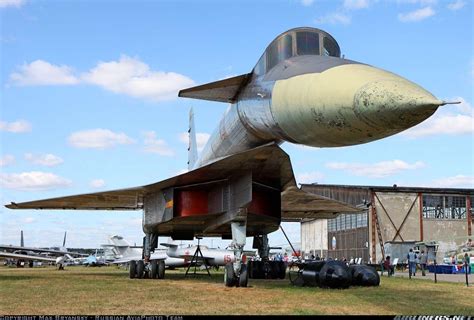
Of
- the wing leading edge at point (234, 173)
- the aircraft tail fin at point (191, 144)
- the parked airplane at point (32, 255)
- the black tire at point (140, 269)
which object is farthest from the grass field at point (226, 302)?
the parked airplane at point (32, 255)

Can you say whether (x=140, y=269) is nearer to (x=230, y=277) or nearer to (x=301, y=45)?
(x=230, y=277)

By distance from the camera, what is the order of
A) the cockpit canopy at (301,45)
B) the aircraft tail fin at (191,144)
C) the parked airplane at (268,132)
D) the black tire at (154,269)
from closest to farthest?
1. the parked airplane at (268,132)
2. the cockpit canopy at (301,45)
3. the black tire at (154,269)
4. the aircraft tail fin at (191,144)

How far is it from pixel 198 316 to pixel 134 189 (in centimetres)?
795

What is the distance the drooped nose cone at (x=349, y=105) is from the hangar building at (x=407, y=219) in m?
27.9

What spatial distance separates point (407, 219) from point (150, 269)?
25.3 m

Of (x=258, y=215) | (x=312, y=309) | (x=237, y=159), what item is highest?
(x=237, y=159)

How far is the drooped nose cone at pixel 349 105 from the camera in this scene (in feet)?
19.9

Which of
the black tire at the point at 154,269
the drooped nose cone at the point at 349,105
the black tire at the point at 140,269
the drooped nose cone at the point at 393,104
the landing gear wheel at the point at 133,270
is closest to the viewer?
the drooped nose cone at the point at 393,104

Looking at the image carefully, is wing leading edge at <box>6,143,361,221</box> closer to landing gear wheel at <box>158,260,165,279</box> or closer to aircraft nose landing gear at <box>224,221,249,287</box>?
aircraft nose landing gear at <box>224,221,249,287</box>

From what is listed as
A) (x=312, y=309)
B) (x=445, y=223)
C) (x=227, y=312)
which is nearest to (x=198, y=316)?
(x=227, y=312)

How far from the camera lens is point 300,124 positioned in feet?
25.3

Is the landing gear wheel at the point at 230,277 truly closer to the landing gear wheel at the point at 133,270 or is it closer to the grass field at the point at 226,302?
the grass field at the point at 226,302

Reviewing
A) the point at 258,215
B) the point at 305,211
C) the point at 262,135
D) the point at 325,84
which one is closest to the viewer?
the point at 325,84

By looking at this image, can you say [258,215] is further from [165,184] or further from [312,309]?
[312,309]
